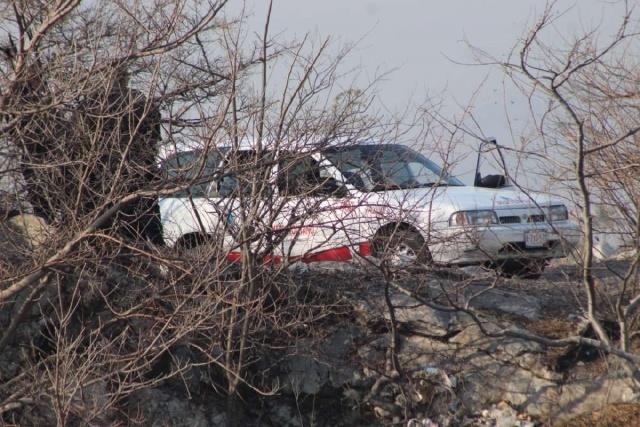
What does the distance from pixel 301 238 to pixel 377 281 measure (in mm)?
1213

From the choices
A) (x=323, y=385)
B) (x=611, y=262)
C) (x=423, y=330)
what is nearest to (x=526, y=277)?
(x=611, y=262)

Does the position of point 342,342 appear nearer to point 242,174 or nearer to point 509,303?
point 509,303

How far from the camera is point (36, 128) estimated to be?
7461 millimetres

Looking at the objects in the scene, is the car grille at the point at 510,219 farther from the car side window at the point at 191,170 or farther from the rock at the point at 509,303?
the car side window at the point at 191,170

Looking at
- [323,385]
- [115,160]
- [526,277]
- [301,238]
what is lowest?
[323,385]

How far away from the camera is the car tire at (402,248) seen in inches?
304

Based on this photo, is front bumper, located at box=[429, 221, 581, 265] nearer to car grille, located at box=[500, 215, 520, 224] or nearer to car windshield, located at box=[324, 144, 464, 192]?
car grille, located at box=[500, 215, 520, 224]

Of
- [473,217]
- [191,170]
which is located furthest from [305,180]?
[473,217]

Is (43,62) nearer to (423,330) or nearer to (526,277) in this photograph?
(423,330)

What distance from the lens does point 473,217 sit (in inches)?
352

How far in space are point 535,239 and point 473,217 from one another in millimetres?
689

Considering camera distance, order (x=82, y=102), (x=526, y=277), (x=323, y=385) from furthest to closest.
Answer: (x=526, y=277) → (x=323, y=385) → (x=82, y=102)

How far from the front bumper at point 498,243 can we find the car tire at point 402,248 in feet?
0.39

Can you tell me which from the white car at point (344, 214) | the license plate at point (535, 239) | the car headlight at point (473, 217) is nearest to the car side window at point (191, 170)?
the white car at point (344, 214)
